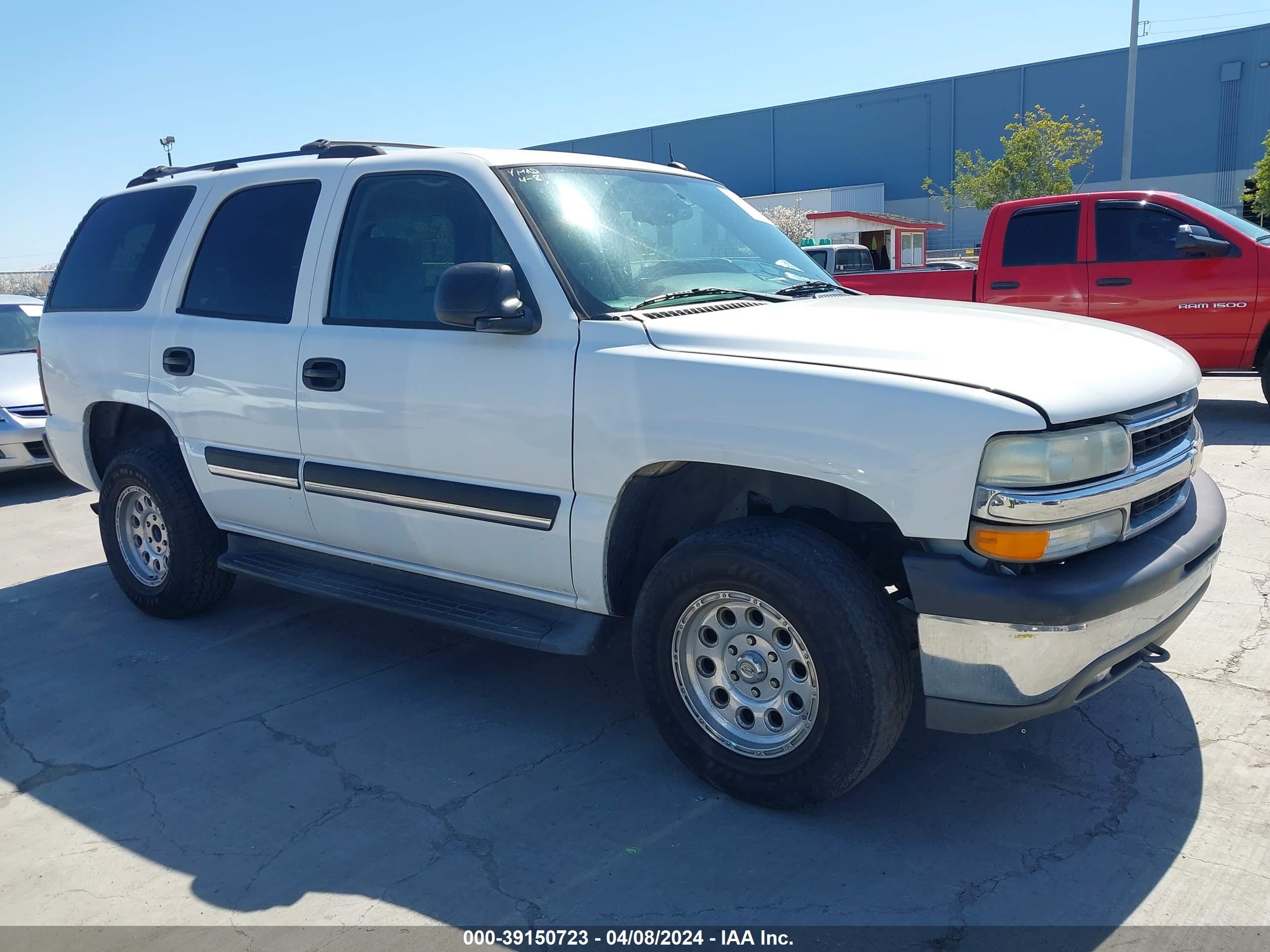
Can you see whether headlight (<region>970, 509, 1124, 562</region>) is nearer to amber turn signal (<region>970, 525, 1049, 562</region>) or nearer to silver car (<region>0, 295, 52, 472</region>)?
amber turn signal (<region>970, 525, 1049, 562</region>)

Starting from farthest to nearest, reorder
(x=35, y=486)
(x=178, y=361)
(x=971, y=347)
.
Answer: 1. (x=35, y=486)
2. (x=178, y=361)
3. (x=971, y=347)

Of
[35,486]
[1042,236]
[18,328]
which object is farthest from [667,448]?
[18,328]

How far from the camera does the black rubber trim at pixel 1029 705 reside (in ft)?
8.86

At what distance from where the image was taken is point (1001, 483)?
260 centimetres

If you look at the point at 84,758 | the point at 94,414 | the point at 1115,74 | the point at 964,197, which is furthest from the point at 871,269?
the point at 1115,74

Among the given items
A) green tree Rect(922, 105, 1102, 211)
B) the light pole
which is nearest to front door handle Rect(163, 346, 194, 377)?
the light pole

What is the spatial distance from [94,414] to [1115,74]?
50.4 meters

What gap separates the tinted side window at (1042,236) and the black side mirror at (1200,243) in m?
0.87

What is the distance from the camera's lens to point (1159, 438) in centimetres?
307

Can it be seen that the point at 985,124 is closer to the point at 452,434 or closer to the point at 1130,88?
the point at 1130,88

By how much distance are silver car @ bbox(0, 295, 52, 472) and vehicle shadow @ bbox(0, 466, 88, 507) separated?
10.6 inches

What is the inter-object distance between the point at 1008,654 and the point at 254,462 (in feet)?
10.3

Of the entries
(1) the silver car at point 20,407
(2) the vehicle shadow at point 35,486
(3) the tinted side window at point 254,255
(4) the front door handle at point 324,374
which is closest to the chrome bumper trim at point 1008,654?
(4) the front door handle at point 324,374

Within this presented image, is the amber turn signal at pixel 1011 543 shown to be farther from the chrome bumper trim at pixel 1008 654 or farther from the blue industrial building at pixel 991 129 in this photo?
the blue industrial building at pixel 991 129
